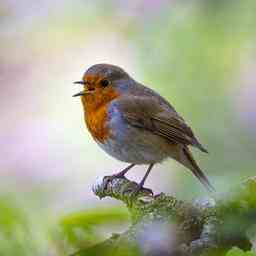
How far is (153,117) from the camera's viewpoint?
13.0 feet

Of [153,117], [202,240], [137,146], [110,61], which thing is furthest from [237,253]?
[110,61]

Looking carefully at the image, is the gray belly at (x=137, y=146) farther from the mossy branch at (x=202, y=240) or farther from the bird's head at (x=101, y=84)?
the mossy branch at (x=202, y=240)

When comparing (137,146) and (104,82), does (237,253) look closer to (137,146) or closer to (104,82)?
(137,146)

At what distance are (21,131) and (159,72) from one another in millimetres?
1465

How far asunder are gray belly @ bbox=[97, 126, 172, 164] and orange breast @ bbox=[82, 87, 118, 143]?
0.05 m

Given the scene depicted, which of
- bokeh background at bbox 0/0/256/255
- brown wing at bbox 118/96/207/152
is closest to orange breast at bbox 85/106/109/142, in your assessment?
brown wing at bbox 118/96/207/152

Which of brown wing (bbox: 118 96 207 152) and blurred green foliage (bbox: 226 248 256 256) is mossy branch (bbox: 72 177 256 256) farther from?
brown wing (bbox: 118 96 207 152)

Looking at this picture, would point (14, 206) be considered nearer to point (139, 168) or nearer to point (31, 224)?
point (31, 224)

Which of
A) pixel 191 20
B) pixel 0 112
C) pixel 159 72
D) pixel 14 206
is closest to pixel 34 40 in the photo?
pixel 0 112

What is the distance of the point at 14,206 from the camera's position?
2.66 feet

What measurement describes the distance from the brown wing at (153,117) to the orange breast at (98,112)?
3.5 inches

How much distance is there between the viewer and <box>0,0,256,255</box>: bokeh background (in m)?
4.29

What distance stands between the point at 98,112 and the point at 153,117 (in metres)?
0.34

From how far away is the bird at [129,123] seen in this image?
12.4 feet
